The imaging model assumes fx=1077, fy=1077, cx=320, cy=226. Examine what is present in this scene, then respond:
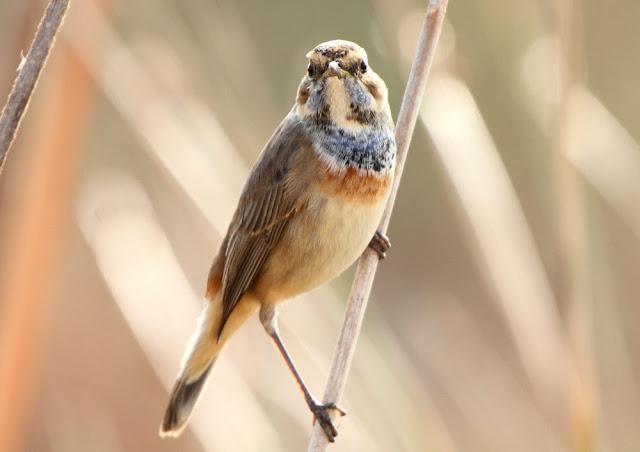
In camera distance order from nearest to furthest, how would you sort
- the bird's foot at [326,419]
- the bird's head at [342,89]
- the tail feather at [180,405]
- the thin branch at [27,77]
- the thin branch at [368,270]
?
the thin branch at [27,77], the thin branch at [368,270], the bird's foot at [326,419], the bird's head at [342,89], the tail feather at [180,405]

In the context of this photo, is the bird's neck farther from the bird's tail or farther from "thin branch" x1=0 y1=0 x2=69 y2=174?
"thin branch" x1=0 y1=0 x2=69 y2=174

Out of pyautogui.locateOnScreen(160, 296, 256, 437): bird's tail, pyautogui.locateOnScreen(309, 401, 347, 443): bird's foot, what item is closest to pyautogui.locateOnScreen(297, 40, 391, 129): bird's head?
pyautogui.locateOnScreen(160, 296, 256, 437): bird's tail

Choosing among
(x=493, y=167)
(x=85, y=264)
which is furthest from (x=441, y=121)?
(x=85, y=264)

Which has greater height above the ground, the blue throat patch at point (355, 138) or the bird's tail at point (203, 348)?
the blue throat patch at point (355, 138)

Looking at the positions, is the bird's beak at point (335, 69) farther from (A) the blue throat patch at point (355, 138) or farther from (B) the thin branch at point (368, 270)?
(B) the thin branch at point (368, 270)

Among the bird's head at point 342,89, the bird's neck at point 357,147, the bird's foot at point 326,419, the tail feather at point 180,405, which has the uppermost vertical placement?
the bird's head at point 342,89

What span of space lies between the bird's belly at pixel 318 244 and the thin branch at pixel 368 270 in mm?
131

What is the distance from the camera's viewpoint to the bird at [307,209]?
313cm

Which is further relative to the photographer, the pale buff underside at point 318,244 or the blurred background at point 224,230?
the pale buff underside at point 318,244

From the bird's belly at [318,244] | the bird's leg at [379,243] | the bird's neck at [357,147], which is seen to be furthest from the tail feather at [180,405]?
the bird's neck at [357,147]

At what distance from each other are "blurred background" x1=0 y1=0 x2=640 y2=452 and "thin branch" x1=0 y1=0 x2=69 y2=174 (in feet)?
2.64

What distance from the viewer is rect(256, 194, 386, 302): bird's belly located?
3146mm

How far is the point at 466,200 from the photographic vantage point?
126 inches

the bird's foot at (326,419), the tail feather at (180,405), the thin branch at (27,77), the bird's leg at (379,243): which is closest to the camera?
the thin branch at (27,77)
